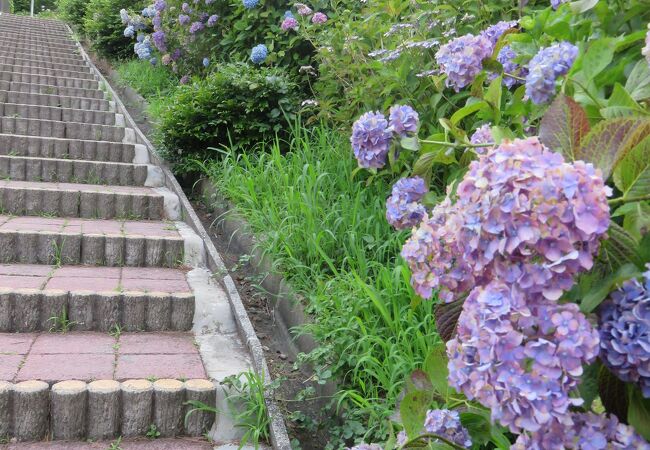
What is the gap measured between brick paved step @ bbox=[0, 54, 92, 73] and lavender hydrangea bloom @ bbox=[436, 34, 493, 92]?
738cm

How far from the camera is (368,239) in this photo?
2.72 m

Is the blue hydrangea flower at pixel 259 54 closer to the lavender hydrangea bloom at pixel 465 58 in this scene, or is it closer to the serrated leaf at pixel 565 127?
the lavender hydrangea bloom at pixel 465 58

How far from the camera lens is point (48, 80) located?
672 centimetres

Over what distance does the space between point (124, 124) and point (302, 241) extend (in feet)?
11.4

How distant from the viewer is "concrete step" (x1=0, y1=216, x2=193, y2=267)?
310cm

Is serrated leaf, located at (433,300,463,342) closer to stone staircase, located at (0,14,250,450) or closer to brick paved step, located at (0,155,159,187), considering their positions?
stone staircase, located at (0,14,250,450)

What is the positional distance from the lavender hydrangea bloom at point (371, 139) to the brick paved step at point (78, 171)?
329 cm

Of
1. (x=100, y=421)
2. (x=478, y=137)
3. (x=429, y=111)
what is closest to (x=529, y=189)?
(x=478, y=137)

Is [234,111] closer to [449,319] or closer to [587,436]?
[449,319]

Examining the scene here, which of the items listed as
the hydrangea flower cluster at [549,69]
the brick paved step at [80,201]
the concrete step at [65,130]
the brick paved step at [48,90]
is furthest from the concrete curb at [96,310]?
the brick paved step at [48,90]

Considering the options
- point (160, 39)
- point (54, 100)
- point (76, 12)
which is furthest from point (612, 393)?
point (76, 12)

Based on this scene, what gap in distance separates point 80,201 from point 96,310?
4.50 ft

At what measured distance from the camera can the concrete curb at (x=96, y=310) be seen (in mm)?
2539

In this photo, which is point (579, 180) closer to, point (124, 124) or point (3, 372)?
point (3, 372)
